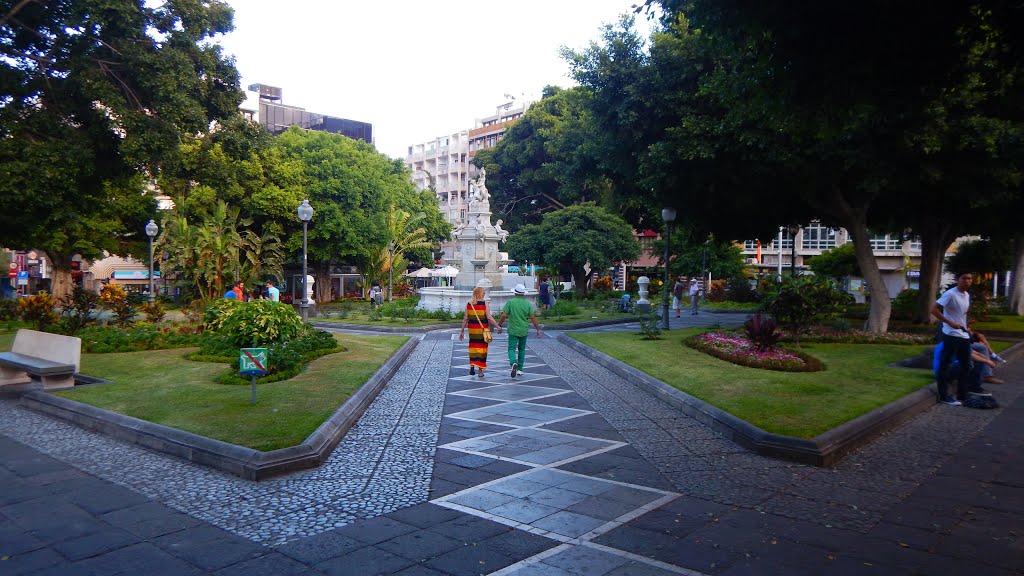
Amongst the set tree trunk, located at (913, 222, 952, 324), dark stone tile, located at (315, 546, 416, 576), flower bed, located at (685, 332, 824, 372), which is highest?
tree trunk, located at (913, 222, 952, 324)

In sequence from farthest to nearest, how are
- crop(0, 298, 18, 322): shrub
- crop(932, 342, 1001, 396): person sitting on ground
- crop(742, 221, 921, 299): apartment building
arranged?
crop(742, 221, 921, 299): apartment building
crop(0, 298, 18, 322): shrub
crop(932, 342, 1001, 396): person sitting on ground

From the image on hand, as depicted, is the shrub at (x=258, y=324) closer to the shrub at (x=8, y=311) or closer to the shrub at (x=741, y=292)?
the shrub at (x=8, y=311)

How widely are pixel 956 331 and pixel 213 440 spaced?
948 cm

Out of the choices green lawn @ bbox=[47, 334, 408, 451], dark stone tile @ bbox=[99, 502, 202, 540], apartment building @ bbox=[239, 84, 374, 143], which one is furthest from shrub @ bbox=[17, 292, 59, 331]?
apartment building @ bbox=[239, 84, 374, 143]

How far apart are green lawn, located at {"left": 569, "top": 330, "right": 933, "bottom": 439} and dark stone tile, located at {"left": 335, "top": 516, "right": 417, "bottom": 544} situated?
167 inches

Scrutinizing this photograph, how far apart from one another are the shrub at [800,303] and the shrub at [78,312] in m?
15.8

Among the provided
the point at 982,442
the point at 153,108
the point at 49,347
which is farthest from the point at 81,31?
the point at 982,442

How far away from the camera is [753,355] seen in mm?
12273

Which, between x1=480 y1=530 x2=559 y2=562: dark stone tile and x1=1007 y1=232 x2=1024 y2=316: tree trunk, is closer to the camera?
x1=480 y1=530 x2=559 y2=562: dark stone tile

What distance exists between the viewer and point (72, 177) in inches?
448

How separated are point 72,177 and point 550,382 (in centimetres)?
902

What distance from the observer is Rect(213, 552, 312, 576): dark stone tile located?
161 inches

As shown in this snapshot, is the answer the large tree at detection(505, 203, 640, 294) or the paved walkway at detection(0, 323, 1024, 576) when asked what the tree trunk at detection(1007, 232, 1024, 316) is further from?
the paved walkway at detection(0, 323, 1024, 576)

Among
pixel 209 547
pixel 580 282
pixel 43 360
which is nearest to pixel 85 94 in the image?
pixel 43 360
